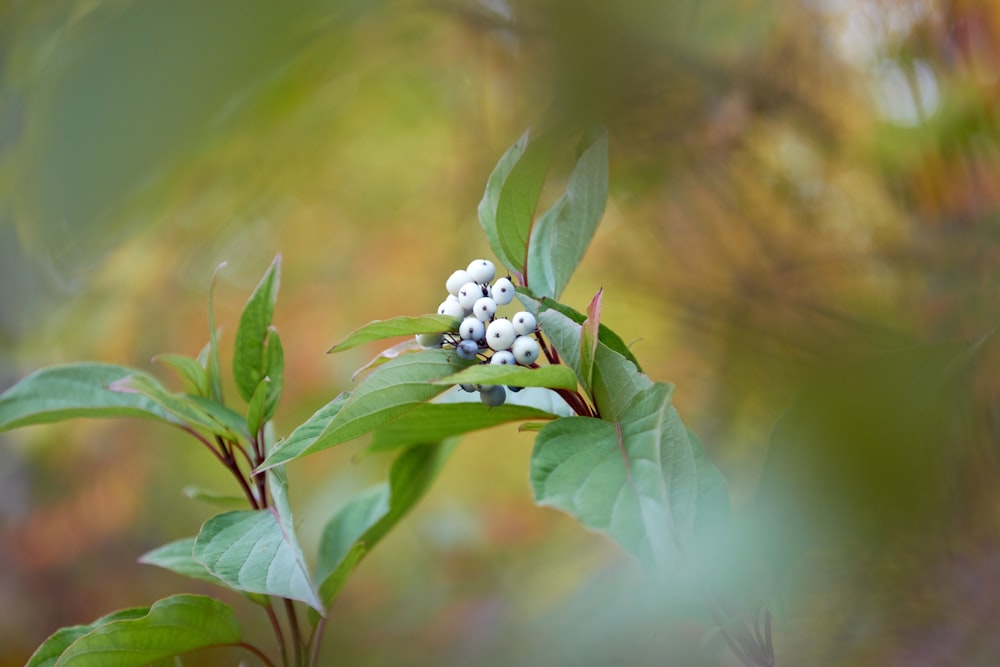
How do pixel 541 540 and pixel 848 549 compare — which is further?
pixel 541 540

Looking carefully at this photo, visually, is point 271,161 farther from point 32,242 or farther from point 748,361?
point 748,361

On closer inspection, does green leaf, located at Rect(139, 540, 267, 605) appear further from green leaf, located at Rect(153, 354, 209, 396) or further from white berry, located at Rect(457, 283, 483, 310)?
white berry, located at Rect(457, 283, 483, 310)

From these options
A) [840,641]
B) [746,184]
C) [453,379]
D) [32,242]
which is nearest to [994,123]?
[746,184]

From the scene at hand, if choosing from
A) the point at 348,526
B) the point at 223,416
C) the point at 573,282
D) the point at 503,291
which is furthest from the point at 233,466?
the point at 573,282

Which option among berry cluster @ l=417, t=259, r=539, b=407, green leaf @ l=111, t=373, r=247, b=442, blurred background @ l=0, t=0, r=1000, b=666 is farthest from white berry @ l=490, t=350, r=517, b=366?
green leaf @ l=111, t=373, r=247, b=442

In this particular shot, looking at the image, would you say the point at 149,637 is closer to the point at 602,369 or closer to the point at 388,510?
the point at 388,510

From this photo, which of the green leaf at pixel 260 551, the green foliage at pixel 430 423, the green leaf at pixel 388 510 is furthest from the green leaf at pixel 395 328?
the green leaf at pixel 388 510
